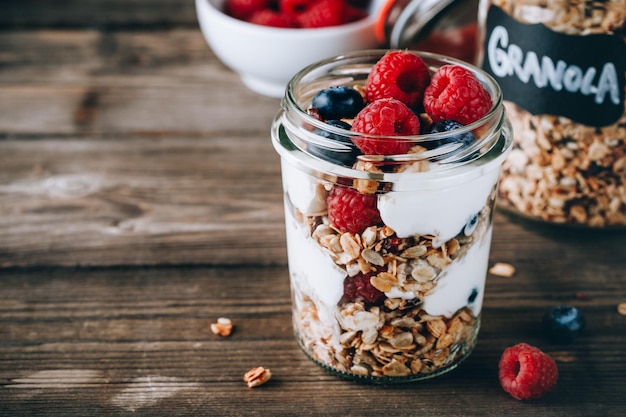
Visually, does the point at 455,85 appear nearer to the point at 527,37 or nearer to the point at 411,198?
the point at 411,198

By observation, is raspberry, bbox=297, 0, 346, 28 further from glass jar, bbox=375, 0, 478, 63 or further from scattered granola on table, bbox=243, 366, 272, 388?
scattered granola on table, bbox=243, 366, 272, 388

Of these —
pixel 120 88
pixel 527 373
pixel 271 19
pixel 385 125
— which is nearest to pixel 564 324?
pixel 527 373

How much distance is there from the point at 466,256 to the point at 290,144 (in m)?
0.20

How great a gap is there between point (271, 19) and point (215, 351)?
24.7 inches

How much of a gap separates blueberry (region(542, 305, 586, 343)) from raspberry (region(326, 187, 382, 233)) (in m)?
0.27

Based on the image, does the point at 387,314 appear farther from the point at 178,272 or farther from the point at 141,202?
the point at 141,202

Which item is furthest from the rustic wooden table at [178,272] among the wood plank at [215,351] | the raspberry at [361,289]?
the raspberry at [361,289]

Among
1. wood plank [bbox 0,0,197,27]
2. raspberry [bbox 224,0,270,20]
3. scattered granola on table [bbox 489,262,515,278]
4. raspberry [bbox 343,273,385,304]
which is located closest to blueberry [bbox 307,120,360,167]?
raspberry [bbox 343,273,385,304]

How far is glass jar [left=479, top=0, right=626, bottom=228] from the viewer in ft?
2.64

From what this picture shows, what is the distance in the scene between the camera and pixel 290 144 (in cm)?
66

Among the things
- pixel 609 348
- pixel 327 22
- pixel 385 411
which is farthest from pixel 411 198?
pixel 327 22

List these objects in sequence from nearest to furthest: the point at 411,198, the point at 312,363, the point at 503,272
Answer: the point at 411,198
the point at 312,363
the point at 503,272

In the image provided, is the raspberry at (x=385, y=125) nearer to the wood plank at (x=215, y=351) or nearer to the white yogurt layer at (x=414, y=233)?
the white yogurt layer at (x=414, y=233)

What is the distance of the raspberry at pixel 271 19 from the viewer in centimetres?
117
